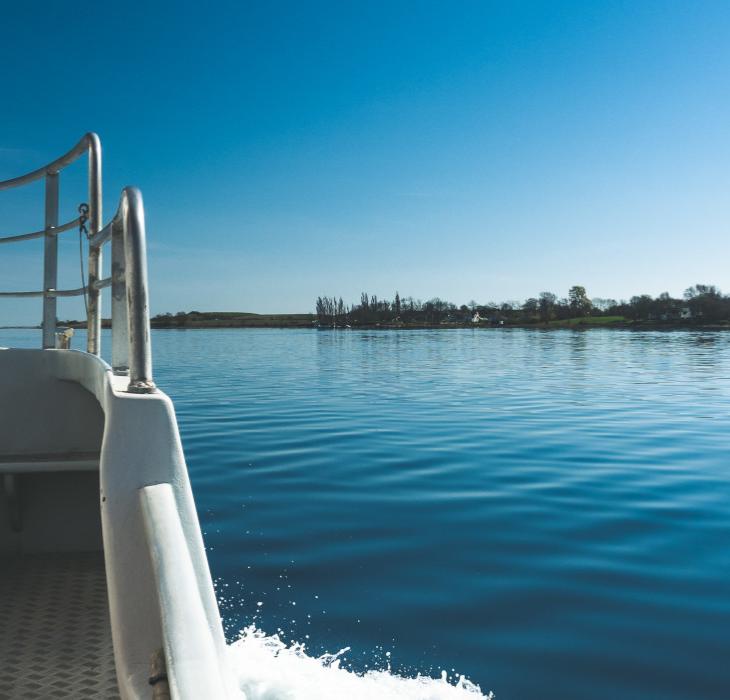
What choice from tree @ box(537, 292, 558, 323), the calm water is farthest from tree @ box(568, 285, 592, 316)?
the calm water

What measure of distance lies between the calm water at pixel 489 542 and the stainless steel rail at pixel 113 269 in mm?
2183

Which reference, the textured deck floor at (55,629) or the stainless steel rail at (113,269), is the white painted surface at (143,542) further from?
the textured deck floor at (55,629)

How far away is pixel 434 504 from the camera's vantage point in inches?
287

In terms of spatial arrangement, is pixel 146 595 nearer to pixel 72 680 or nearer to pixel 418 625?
pixel 72 680

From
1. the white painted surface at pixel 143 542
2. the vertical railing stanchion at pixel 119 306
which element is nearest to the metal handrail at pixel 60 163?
the vertical railing stanchion at pixel 119 306

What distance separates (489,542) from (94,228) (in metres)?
4.00

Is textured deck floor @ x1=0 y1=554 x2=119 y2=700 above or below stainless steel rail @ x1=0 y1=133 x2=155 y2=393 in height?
below

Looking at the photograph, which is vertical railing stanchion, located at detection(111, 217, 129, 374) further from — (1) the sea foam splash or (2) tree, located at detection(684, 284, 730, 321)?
(2) tree, located at detection(684, 284, 730, 321)

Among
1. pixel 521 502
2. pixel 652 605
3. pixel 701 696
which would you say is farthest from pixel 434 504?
pixel 701 696

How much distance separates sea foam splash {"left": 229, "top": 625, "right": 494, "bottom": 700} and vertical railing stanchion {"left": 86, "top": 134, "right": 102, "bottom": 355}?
1893 mm

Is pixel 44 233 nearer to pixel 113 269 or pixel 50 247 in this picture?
pixel 50 247

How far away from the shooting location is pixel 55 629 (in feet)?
10.9

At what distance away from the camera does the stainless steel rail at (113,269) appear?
2154 mm

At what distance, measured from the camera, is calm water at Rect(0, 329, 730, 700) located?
13.2 ft
